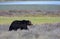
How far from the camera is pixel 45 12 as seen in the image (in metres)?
1.25

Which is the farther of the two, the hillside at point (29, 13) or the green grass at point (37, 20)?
the hillside at point (29, 13)

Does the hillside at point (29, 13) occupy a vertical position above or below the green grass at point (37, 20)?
above

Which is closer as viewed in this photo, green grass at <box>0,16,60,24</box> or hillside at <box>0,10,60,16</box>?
green grass at <box>0,16,60,24</box>

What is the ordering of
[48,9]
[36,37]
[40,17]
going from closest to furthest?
1. [36,37]
2. [40,17]
3. [48,9]

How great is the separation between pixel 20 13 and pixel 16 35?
0.49m

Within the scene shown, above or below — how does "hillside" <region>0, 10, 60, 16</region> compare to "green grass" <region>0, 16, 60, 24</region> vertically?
above

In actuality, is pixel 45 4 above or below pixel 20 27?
above

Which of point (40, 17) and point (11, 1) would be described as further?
point (11, 1)

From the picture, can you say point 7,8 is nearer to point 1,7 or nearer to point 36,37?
point 1,7

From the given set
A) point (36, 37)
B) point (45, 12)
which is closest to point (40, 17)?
point (45, 12)

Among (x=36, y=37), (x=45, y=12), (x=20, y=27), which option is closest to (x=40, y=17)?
(x=45, y=12)

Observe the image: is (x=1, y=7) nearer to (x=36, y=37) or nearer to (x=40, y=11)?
(x=40, y=11)

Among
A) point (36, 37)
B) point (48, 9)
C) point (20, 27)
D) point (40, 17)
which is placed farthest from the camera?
point (48, 9)

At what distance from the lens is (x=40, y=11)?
4.14 feet
